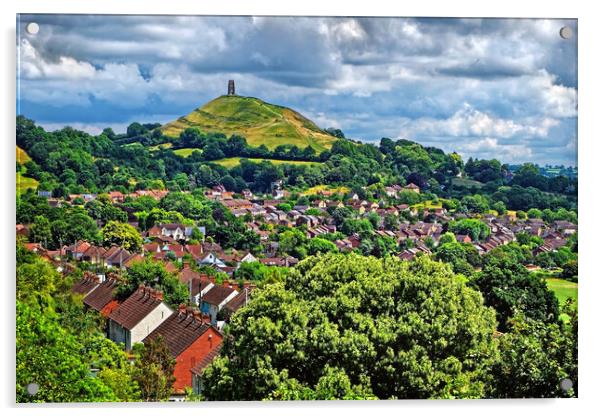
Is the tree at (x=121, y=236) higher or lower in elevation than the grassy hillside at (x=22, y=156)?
lower

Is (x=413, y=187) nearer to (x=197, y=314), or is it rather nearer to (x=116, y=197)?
(x=197, y=314)

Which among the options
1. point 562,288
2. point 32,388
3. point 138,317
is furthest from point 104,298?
point 562,288

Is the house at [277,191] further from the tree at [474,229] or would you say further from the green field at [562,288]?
the green field at [562,288]

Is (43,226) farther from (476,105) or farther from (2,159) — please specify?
(476,105)

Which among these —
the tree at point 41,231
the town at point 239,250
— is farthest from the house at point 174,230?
the tree at point 41,231

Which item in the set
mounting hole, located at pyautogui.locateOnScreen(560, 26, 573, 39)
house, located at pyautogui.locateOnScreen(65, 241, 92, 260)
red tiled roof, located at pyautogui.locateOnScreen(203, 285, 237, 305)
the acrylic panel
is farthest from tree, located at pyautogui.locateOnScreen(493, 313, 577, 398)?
house, located at pyautogui.locateOnScreen(65, 241, 92, 260)

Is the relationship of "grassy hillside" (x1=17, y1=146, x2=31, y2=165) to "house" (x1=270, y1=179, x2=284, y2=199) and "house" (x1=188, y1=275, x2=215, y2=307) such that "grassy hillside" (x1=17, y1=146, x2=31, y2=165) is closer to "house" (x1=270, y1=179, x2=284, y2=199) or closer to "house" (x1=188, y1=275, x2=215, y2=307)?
"house" (x1=270, y1=179, x2=284, y2=199)

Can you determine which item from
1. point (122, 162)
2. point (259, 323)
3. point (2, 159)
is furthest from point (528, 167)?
point (2, 159)
